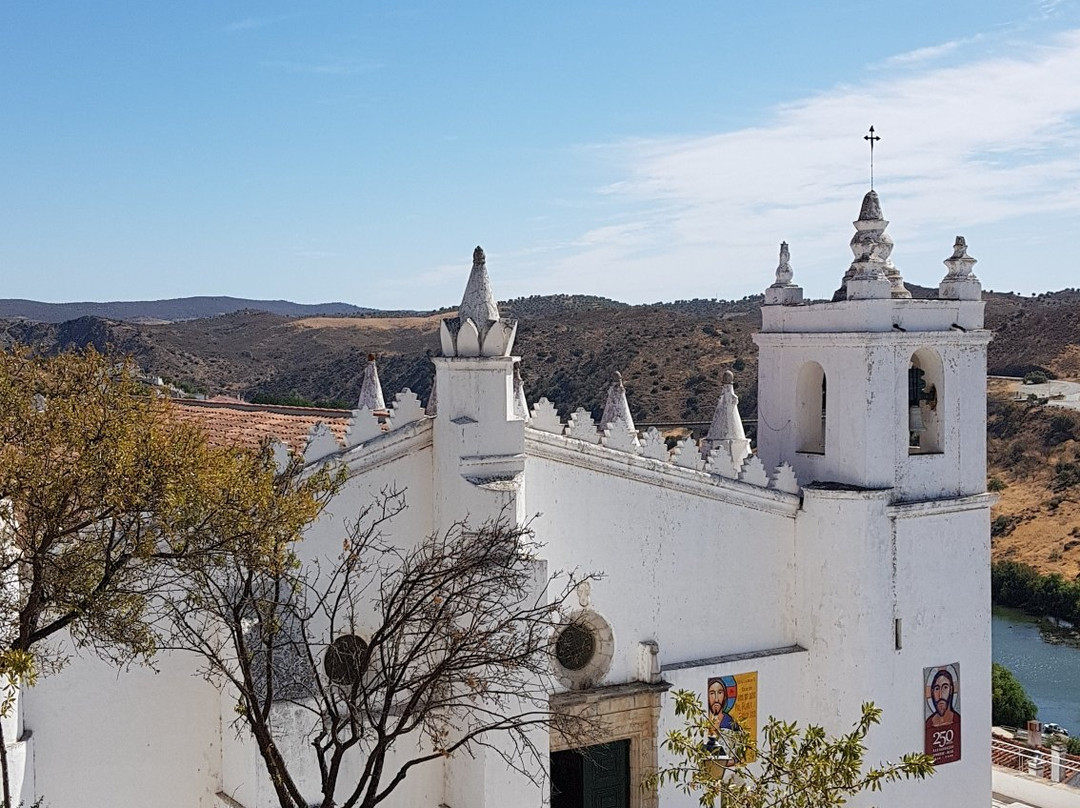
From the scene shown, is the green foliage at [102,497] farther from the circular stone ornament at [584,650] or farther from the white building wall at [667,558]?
the circular stone ornament at [584,650]

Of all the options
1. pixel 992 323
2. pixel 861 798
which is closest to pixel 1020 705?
pixel 861 798

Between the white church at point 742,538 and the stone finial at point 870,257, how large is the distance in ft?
0.10

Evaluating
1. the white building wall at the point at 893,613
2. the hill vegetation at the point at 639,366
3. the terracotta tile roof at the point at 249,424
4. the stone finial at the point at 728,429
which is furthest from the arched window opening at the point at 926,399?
the hill vegetation at the point at 639,366

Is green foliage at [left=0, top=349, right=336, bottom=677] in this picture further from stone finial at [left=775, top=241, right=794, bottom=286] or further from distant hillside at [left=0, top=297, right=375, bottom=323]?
distant hillside at [left=0, top=297, right=375, bottom=323]

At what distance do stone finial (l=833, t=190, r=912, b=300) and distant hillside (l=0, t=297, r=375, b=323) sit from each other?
87.5 meters

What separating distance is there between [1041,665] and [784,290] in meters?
23.0

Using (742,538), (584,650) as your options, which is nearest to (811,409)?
(742,538)

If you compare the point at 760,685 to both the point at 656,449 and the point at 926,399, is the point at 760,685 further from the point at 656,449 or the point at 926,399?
the point at 926,399

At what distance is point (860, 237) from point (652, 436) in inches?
160

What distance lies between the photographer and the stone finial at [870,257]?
47.2 feet

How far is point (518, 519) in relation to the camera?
469 inches

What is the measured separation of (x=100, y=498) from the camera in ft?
26.2

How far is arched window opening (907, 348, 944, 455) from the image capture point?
582 inches

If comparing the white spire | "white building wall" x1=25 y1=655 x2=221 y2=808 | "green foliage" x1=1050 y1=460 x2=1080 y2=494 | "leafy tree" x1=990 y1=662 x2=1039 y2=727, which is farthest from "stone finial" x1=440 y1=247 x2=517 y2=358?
"green foliage" x1=1050 y1=460 x2=1080 y2=494
